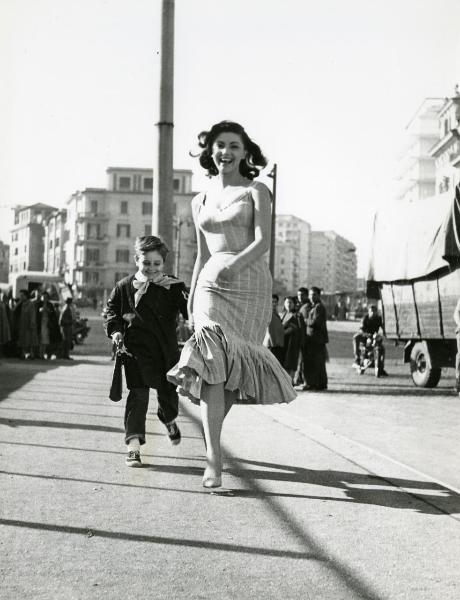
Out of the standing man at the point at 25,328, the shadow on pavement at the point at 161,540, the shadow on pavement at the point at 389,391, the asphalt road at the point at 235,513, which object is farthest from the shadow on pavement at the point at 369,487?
the standing man at the point at 25,328

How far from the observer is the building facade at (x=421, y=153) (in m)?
104

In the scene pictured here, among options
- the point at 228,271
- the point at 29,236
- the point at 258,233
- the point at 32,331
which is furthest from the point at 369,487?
the point at 29,236

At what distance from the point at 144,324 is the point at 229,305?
39.5 inches

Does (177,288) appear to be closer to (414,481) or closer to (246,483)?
(246,483)

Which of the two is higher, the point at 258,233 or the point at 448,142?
the point at 448,142

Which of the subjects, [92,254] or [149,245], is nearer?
[149,245]

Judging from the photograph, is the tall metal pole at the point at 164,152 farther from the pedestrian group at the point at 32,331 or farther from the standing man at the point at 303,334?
the pedestrian group at the point at 32,331

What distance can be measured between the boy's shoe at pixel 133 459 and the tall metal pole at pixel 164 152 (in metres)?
4.10

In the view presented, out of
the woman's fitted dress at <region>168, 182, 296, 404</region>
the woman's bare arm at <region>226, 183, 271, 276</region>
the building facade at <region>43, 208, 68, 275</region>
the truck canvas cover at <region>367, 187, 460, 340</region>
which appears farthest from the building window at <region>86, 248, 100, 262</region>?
the woman's bare arm at <region>226, 183, 271, 276</region>

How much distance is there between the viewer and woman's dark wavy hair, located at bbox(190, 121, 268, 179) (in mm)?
5371

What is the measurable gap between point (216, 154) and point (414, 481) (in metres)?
2.35

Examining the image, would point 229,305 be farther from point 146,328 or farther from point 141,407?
point 141,407

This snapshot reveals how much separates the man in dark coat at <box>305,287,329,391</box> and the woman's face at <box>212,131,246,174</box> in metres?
8.96

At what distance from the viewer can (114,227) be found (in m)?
111
